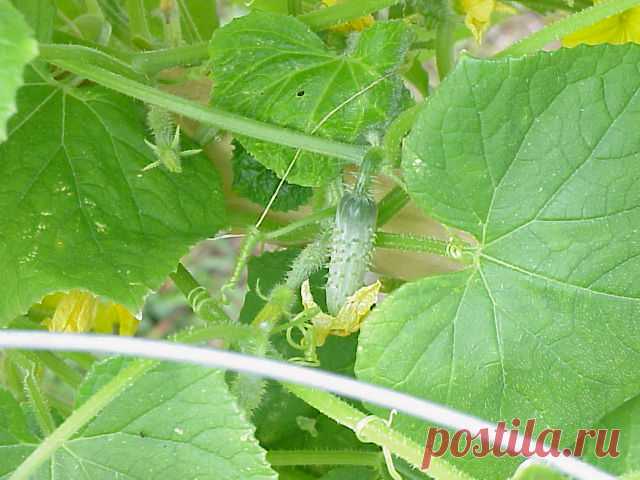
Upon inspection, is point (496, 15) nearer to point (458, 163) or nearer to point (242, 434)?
point (458, 163)

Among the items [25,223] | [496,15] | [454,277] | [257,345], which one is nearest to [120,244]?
[25,223]

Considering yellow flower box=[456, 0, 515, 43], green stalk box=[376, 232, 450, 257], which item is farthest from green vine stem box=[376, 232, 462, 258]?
yellow flower box=[456, 0, 515, 43]

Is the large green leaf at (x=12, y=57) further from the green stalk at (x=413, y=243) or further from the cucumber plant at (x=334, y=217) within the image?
the green stalk at (x=413, y=243)

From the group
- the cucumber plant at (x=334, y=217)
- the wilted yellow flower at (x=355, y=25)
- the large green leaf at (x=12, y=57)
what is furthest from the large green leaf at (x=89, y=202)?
the large green leaf at (x=12, y=57)

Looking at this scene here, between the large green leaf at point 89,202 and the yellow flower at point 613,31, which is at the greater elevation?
the yellow flower at point 613,31

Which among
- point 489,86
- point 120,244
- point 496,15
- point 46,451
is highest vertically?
point 496,15

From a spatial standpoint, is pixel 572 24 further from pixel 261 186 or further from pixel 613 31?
pixel 261 186

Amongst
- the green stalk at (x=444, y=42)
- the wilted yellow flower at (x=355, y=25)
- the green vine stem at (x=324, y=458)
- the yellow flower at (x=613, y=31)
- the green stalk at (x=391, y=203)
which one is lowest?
the green vine stem at (x=324, y=458)
